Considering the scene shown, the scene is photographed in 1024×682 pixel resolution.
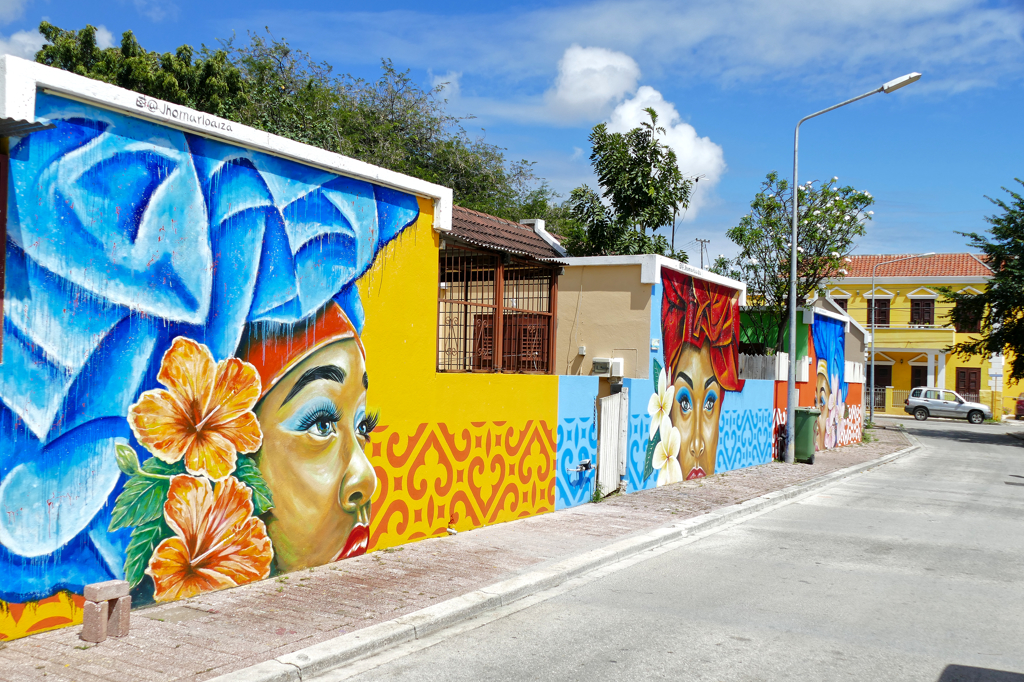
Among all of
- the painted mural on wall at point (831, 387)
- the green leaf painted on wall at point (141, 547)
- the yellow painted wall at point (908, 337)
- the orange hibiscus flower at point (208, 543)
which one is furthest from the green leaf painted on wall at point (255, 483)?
the yellow painted wall at point (908, 337)

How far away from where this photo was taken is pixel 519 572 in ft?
25.5

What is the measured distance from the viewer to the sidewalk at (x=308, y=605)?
16.5 ft

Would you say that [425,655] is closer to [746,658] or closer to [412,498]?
[746,658]

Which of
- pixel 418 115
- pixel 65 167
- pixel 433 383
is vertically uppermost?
pixel 418 115

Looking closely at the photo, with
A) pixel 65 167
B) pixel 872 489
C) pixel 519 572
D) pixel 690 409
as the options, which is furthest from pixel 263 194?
pixel 872 489

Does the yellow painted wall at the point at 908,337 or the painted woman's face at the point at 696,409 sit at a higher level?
the yellow painted wall at the point at 908,337

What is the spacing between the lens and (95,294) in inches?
231

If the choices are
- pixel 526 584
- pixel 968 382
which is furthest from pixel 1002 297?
pixel 526 584

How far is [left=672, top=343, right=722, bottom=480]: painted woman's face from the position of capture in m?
15.0

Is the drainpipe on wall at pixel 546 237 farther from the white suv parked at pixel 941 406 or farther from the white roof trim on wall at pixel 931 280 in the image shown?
the white roof trim on wall at pixel 931 280

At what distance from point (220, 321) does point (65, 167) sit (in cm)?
164

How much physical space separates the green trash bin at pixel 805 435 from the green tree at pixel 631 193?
204 inches

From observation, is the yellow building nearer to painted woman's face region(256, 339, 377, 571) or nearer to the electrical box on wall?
the electrical box on wall

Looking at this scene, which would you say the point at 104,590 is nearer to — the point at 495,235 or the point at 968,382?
the point at 495,235
